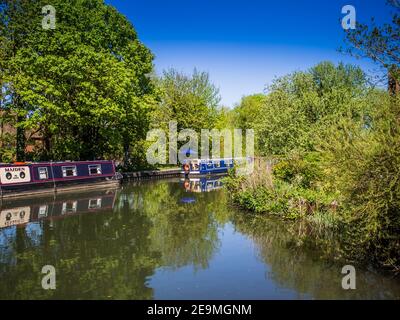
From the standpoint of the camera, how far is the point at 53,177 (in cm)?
2545

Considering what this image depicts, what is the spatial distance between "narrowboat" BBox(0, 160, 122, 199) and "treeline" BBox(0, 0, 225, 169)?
3.19 m

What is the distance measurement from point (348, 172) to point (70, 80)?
998 inches

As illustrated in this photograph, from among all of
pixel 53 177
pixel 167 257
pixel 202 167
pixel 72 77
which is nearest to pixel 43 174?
pixel 53 177

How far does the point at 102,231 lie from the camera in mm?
15055

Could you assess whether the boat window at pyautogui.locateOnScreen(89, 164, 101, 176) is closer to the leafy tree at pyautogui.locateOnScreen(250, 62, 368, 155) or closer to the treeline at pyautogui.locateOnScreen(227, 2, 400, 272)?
the treeline at pyautogui.locateOnScreen(227, 2, 400, 272)

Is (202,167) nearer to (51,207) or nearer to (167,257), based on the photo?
(51,207)

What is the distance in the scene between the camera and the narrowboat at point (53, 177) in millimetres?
22781

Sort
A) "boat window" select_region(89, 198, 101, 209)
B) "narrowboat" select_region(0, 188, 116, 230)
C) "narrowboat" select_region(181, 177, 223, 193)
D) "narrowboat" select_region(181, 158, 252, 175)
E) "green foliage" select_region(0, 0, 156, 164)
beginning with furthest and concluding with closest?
"narrowboat" select_region(181, 158, 252, 175)
"narrowboat" select_region(181, 177, 223, 193)
"green foliage" select_region(0, 0, 156, 164)
"boat window" select_region(89, 198, 101, 209)
"narrowboat" select_region(0, 188, 116, 230)

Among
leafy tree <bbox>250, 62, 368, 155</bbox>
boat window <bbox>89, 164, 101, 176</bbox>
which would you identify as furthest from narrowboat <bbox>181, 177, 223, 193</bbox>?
boat window <bbox>89, 164, 101, 176</bbox>

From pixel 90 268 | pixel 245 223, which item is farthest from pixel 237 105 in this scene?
pixel 90 268

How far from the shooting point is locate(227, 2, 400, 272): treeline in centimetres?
886

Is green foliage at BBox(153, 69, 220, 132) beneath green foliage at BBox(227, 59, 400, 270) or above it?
above

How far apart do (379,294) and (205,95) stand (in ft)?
145

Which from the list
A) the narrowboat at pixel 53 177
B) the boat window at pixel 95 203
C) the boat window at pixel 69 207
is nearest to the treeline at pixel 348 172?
the boat window at pixel 95 203
